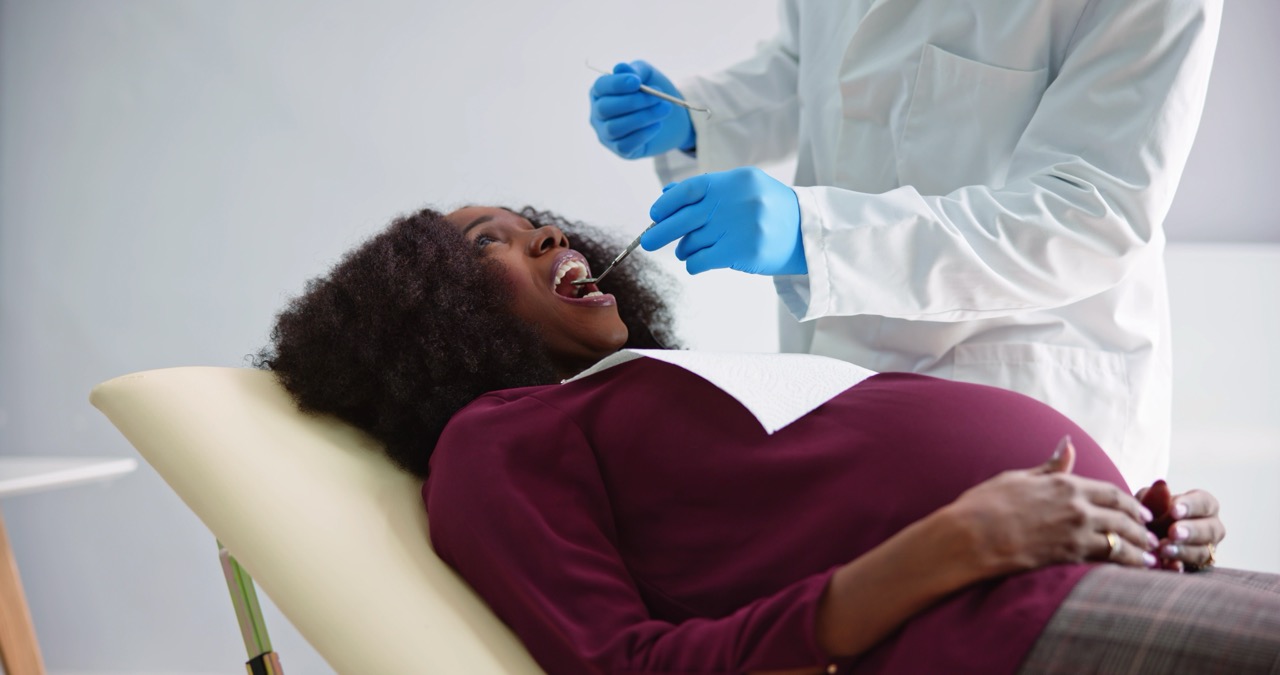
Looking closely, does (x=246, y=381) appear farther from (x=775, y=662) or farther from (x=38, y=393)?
(x=38, y=393)

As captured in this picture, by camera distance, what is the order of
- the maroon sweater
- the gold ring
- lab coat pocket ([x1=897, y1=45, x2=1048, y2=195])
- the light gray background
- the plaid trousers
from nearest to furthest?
the plaid trousers, the gold ring, the maroon sweater, lab coat pocket ([x1=897, y1=45, x2=1048, y2=195]), the light gray background

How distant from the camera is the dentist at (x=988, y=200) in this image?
110cm

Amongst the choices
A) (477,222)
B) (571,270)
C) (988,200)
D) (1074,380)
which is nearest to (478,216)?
(477,222)

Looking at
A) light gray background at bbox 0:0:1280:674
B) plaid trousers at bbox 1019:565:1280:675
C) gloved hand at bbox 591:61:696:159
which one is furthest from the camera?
light gray background at bbox 0:0:1280:674

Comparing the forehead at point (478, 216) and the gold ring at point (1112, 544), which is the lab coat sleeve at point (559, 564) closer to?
the gold ring at point (1112, 544)

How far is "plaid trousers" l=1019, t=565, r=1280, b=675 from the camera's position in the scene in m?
0.60

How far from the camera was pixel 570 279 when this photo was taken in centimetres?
131

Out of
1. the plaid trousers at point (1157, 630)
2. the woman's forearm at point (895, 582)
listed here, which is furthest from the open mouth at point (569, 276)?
the plaid trousers at point (1157, 630)

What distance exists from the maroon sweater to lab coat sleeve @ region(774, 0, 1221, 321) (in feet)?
0.53

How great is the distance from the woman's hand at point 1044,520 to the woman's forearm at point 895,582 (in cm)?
1

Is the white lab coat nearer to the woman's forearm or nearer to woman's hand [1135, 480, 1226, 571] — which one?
woman's hand [1135, 480, 1226, 571]

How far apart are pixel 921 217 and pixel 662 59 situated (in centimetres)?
123

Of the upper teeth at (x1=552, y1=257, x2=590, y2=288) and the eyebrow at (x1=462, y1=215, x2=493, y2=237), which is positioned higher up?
the eyebrow at (x1=462, y1=215, x2=493, y2=237)

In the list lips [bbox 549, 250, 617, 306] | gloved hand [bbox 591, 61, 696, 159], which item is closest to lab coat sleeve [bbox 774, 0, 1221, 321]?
lips [bbox 549, 250, 617, 306]
